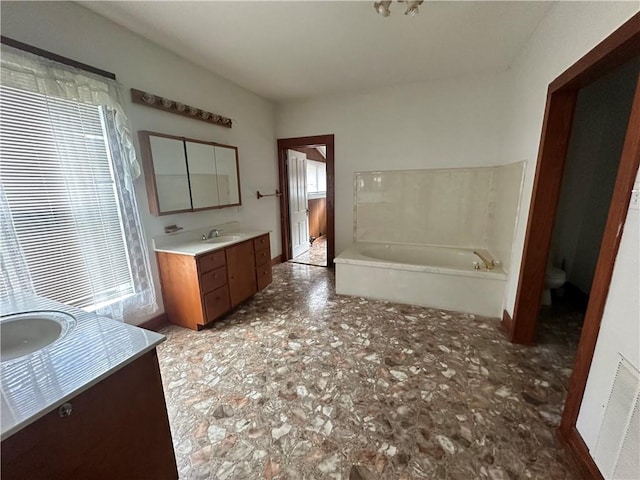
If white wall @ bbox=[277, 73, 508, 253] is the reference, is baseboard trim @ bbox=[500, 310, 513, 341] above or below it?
below

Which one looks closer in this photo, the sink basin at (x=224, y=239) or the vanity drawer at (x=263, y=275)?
the sink basin at (x=224, y=239)

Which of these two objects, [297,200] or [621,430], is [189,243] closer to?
[297,200]

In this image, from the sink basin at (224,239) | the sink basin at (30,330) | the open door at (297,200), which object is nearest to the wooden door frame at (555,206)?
the sink basin at (30,330)

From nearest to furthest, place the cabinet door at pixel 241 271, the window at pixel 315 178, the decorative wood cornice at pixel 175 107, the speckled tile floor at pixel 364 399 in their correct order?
1. the speckled tile floor at pixel 364 399
2. the decorative wood cornice at pixel 175 107
3. the cabinet door at pixel 241 271
4. the window at pixel 315 178

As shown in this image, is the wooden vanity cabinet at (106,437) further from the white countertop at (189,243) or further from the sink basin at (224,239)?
the sink basin at (224,239)

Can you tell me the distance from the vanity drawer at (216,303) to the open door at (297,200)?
2104 mm

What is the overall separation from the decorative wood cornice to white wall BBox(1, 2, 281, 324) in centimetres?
5

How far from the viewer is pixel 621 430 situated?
3.25 ft

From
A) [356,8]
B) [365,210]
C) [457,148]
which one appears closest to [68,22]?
[356,8]

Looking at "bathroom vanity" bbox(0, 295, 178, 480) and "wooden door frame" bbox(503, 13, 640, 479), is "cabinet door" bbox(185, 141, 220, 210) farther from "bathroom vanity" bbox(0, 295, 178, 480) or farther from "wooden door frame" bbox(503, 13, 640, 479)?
"wooden door frame" bbox(503, 13, 640, 479)

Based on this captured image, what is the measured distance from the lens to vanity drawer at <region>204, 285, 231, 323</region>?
2.35 metres

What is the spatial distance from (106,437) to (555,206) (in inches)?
106

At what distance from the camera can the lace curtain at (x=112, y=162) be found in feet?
4.96

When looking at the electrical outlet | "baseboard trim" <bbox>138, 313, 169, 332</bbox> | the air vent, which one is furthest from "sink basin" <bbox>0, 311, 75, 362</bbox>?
the electrical outlet
